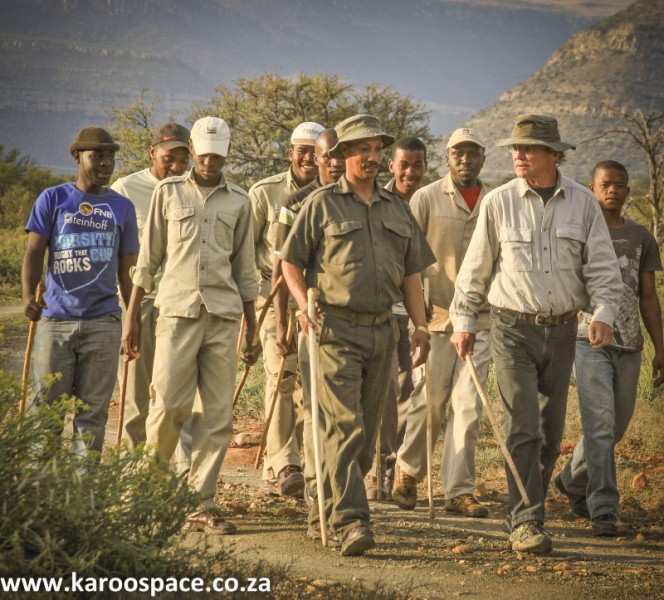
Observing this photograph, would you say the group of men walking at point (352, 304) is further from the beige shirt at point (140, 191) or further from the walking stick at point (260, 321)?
the beige shirt at point (140, 191)

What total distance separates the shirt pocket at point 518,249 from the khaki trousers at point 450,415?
51.7 inches

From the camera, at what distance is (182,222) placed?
290 inches

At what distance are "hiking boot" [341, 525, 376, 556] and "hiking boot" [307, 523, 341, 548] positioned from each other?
0.15 meters

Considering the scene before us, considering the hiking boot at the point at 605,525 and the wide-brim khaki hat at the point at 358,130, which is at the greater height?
the wide-brim khaki hat at the point at 358,130

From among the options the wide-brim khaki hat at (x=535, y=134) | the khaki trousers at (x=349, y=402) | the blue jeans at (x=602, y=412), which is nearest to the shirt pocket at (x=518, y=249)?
the wide-brim khaki hat at (x=535, y=134)

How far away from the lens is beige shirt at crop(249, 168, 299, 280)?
8.90m

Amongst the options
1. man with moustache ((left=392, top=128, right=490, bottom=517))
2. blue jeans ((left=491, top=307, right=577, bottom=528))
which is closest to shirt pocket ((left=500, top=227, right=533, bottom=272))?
blue jeans ((left=491, top=307, right=577, bottom=528))

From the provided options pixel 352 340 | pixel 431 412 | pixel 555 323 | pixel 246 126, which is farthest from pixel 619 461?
pixel 246 126

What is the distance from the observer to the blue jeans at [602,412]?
764 cm

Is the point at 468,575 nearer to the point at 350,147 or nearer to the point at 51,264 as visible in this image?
the point at 350,147

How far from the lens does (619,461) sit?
33.0 ft

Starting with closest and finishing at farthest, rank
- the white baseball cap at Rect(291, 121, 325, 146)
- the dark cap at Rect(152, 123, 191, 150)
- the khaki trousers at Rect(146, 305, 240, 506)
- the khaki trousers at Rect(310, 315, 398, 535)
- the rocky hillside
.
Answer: the khaki trousers at Rect(310, 315, 398, 535) → the khaki trousers at Rect(146, 305, 240, 506) → the dark cap at Rect(152, 123, 191, 150) → the white baseball cap at Rect(291, 121, 325, 146) → the rocky hillside

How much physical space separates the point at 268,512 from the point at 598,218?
2.93 metres

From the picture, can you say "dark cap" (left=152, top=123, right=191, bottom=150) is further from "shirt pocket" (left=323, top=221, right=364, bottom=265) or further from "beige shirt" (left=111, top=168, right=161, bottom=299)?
"shirt pocket" (left=323, top=221, right=364, bottom=265)
